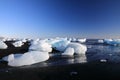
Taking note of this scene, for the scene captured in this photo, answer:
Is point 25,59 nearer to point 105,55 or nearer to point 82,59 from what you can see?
point 82,59

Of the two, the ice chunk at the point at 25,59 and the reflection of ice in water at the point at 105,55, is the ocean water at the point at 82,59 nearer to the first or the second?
the reflection of ice in water at the point at 105,55

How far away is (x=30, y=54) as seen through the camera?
9875 mm

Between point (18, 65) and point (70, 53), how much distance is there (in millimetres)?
5092

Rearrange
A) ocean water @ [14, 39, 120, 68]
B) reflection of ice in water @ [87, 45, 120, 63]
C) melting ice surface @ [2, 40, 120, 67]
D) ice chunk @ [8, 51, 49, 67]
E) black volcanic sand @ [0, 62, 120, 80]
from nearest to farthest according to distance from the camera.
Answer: black volcanic sand @ [0, 62, 120, 80] < ice chunk @ [8, 51, 49, 67] < ocean water @ [14, 39, 120, 68] < melting ice surface @ [2, 40, 120, 67] < reflection of ice in water @ [87, 45, 120, 63]

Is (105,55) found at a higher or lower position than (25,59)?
lower

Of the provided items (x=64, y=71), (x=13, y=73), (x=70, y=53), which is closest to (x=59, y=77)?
(x=64, y=71)

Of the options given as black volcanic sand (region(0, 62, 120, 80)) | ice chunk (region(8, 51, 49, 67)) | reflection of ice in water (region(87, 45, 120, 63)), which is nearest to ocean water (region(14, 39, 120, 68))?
reflection of ice in water (region(87, 45, 120, 63))

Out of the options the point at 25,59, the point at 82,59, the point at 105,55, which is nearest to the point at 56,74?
the point at 25,59

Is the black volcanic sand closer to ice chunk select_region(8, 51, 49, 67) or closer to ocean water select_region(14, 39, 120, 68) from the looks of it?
ice chunk select_region(8, 51, 49, 67)

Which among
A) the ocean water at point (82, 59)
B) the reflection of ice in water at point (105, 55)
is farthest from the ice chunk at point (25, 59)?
the reflection of ice in water at point (105, 55)

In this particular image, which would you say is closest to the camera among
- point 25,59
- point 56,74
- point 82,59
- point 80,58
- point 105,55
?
point 56,74

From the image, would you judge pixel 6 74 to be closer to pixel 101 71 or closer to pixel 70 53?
pixel 101 71

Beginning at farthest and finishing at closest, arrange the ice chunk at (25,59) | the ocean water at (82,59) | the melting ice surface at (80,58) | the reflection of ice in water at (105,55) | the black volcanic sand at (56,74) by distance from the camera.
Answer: the reflection of ice in water at (105,55)
the melting ice surface at (80,58)
the ocean water at (82,59)
the ice chunk at (25,59)
the black volcanic sand at (56,74)

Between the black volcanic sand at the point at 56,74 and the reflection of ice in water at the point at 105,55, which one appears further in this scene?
the reflection of ice in water at the point at 105,55
